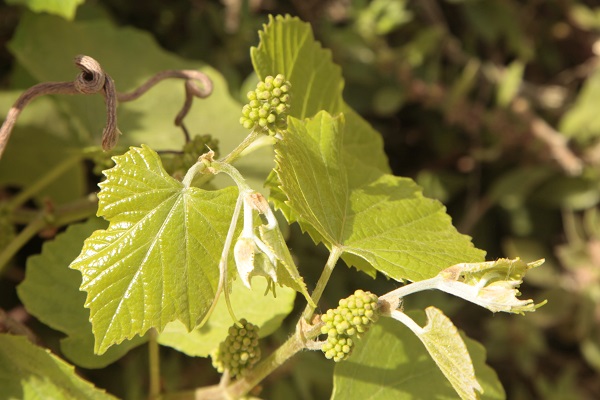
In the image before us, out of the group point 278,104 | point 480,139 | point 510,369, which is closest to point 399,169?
point 480,139

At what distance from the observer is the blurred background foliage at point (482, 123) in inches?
79.1

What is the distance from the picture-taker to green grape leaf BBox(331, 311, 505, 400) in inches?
42.0

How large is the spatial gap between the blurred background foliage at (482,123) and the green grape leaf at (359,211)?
0.79 m

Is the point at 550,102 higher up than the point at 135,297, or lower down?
lower down

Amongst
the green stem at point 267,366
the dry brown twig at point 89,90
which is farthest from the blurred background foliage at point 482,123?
the dry brown twig at point 89,90

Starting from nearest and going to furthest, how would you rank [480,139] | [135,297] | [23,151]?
[135,297] < [23,151] < [480,139]

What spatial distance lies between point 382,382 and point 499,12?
61.5 inches

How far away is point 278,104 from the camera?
92 cm

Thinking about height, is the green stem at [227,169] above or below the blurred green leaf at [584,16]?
above

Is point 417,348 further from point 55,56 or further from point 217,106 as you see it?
point 55,56

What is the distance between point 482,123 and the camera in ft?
7.22

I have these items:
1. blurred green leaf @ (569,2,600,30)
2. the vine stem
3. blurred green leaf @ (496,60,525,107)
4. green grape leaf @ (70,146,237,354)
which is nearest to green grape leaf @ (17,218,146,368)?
green grape leaf @ (70,146,237,354)

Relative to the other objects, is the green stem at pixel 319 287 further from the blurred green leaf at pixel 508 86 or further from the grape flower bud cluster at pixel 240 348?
the blurred green leaf at pixel 508 86

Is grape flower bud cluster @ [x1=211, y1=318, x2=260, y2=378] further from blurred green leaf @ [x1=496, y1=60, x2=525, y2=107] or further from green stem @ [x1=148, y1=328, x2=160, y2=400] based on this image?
blurred green leaf @ [x1=496, y1=60, x2=525, y2=107]
